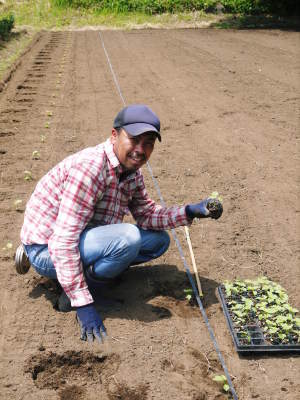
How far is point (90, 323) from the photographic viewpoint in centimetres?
291

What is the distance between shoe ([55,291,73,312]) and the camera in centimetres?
314

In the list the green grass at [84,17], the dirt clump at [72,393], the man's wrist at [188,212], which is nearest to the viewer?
the dirt clump at [72,393]

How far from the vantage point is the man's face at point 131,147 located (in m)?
2.85

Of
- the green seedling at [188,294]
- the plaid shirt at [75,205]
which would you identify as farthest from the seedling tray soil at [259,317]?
the plaid shirt at [75,205]

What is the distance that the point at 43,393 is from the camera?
2.61 meters

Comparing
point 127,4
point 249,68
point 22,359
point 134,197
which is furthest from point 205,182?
point 127,4

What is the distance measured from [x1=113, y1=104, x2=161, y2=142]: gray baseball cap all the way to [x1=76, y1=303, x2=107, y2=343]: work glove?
1.08m

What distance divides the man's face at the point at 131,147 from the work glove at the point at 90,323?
898 mm

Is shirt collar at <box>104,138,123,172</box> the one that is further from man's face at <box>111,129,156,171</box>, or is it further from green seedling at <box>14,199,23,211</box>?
green seedling at <box>14,199,23,211</box>

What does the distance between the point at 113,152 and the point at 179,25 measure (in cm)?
2048

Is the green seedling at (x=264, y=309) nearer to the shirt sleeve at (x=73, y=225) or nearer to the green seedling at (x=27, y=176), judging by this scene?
the shirt sleeve at (x=73, y=225)

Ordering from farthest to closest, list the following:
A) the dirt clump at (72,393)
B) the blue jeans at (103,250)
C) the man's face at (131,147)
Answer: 1. the blue jeans at (103,250)
2. the man's face at (131,147)
3. the dirt clump at (72,393)

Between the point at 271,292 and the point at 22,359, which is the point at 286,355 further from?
the point at 22,359

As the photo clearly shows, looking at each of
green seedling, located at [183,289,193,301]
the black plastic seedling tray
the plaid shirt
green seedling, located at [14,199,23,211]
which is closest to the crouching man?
the plaid shirt
